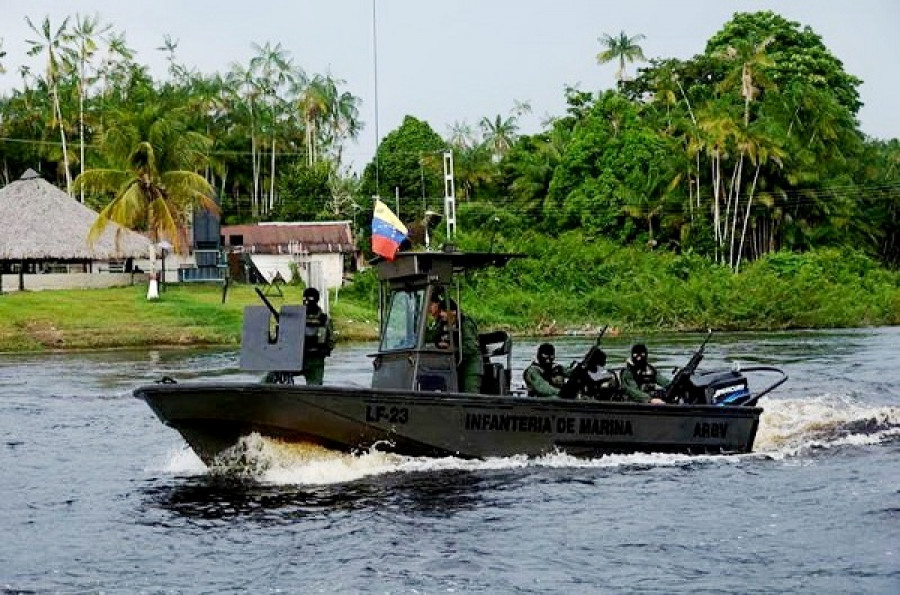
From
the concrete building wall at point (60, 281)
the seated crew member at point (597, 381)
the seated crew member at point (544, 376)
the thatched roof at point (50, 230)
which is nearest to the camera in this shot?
the seated crew member at point (544, 376)

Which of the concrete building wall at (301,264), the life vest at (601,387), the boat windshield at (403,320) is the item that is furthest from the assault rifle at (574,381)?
the concrete building wall at (301,264)

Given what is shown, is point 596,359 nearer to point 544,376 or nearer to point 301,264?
point 544,376

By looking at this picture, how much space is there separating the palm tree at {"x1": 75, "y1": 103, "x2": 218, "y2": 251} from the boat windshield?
3903cm

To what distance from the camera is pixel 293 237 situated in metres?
71.2

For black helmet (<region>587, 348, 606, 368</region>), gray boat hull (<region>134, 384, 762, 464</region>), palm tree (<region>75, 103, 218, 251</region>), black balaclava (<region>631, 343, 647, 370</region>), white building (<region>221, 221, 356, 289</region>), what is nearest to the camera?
gray boat hull (<region>134, 384, 762, 464</region>)

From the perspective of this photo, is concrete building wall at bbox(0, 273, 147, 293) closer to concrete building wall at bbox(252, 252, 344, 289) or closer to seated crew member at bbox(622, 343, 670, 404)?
concrete building wall at bbox(252, 252, 344, 289)

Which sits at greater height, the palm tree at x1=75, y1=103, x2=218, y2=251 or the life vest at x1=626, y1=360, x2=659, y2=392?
the palm tree at x1=75, y1=103, x2=218, y2=251

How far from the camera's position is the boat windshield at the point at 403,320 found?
17984 millimetres

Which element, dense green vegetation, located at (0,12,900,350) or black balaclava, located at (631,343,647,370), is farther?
dense green vegetation, located at (0,12,900,350)

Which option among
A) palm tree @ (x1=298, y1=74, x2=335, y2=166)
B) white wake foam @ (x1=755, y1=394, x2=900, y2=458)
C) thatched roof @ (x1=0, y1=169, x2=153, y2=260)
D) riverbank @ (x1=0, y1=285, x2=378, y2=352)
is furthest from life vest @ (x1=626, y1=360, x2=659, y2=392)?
palm tree @ (x1=298, y1=74, x2=335, y2=166)

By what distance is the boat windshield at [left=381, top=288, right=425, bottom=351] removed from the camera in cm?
1798

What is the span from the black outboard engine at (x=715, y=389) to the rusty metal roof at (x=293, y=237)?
5027cm

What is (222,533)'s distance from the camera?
15.2m

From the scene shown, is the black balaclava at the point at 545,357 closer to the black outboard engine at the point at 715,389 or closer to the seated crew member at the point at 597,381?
the seated crew member at the point at 597,381
